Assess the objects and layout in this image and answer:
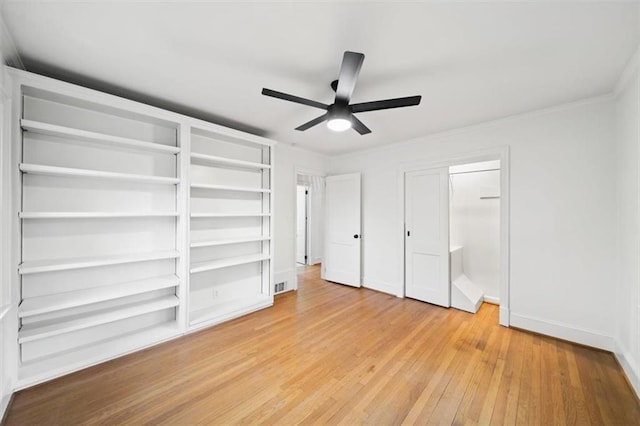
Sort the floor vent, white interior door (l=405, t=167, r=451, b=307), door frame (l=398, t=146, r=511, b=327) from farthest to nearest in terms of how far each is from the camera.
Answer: the floor vent, white interior door (l=405, t=167, r=451, b=307), door frame (l=398, t=146, r=511, b=327)

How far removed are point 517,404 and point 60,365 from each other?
11.9 feet

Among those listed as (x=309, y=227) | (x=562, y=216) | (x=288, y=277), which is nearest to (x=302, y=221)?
(x=309, y=227)

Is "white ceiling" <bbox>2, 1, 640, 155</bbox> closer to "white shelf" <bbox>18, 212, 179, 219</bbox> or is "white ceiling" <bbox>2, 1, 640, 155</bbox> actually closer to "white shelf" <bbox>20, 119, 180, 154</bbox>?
"white shelf" <bbox>20, 119, 180, 154</bbox>

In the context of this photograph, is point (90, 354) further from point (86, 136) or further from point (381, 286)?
point (381, 286)

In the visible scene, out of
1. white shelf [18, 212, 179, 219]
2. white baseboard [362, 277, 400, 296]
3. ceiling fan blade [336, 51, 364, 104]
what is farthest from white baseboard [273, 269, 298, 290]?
ceiling fan blade [336, 51, 364, 104]

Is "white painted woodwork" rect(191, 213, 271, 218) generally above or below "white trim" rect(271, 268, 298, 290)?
above

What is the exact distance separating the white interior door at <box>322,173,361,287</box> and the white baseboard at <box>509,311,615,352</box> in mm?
2316

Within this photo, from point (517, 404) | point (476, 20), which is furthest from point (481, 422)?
point (476, 20)

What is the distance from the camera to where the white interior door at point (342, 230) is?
4.59 m

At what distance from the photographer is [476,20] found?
1531mm

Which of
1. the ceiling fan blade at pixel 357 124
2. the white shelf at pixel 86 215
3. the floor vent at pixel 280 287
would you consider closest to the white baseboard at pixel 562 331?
the ceiling fan blade at pixel 357 124

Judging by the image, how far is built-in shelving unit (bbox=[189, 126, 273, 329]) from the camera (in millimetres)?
3137

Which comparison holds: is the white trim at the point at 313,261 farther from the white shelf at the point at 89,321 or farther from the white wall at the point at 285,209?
the white shelf at the point at 89,321

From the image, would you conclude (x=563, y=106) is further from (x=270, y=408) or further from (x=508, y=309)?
(x=270, y=408)
